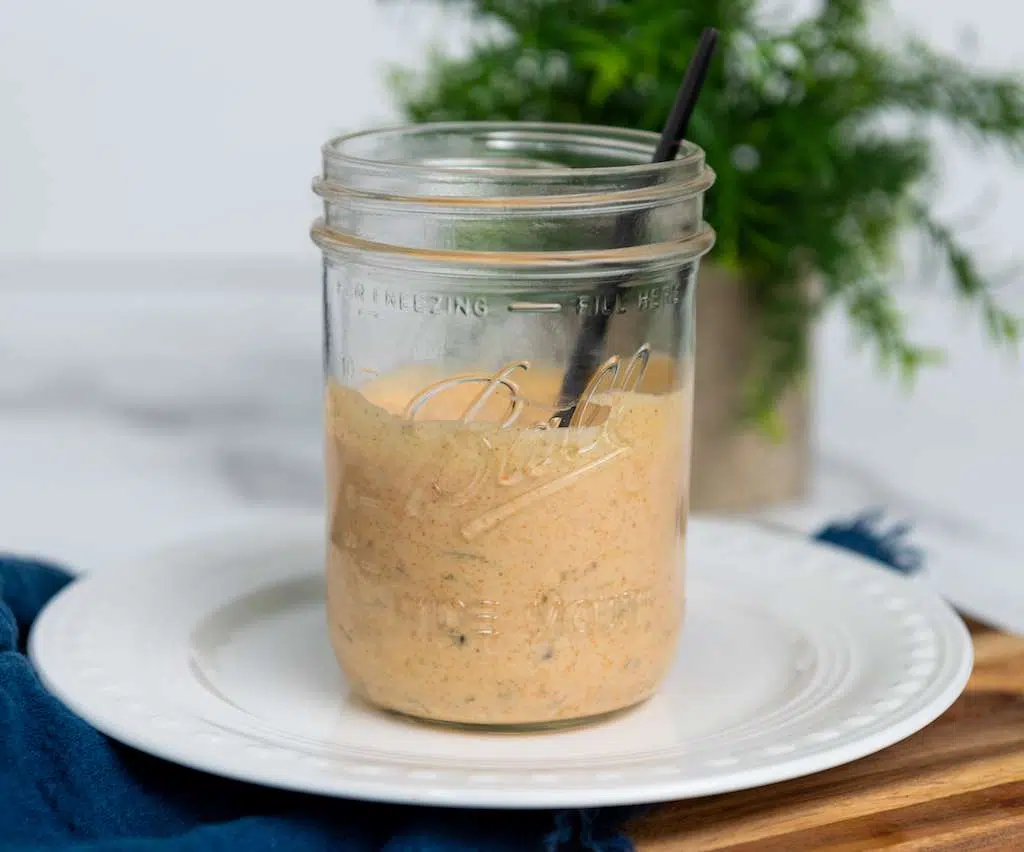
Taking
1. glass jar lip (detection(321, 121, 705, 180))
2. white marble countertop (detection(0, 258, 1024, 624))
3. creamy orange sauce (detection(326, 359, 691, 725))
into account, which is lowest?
white marble countertop (detection(0, 258, 1024, 624))

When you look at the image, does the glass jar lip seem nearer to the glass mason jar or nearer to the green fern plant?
the glass mason jar

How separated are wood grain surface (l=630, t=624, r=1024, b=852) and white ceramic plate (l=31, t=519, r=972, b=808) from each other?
4 centimetres

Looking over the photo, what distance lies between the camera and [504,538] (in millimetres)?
1015

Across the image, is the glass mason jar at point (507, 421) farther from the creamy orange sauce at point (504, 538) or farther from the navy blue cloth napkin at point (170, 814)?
the navy blue cloth napkin at point (170, 814)

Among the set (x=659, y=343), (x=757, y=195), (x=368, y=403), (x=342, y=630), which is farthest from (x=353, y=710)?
(x=757, y=195)

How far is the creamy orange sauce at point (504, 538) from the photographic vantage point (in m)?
1.01

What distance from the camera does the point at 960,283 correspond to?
180 cm

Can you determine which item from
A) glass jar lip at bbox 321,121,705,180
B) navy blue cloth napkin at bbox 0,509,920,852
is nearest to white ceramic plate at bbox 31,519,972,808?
navy blue cloth napkin at bbox 0,509,920,852

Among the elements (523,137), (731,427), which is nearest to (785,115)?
(731,427)

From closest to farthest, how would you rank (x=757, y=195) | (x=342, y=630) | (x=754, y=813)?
(x=754, y=813), (x=342, y=630), (x=757, y=195)

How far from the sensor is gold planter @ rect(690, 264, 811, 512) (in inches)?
71.2

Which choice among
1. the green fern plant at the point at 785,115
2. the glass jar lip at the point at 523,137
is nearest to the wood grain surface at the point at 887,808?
the glass jar lip at the point at 523,137

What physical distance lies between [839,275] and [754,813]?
96 centimetres

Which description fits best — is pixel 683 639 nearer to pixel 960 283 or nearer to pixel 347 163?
pixel 347 163
